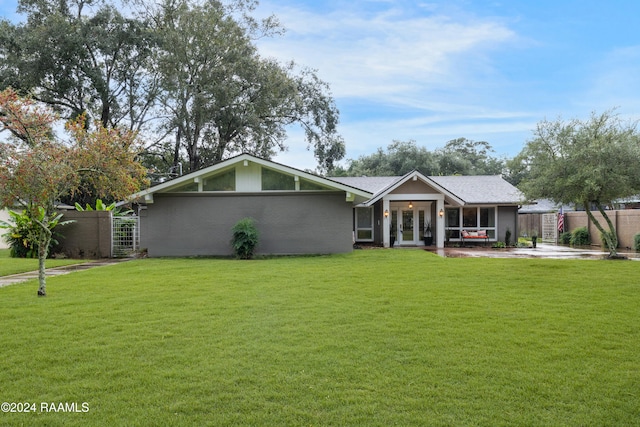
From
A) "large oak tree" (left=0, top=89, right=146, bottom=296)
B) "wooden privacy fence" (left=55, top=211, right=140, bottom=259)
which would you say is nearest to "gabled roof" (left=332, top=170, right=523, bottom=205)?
"wooden privacy fence" (left=55, top=211, right=140, bottom=259)

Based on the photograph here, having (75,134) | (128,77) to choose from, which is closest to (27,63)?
(128,77)

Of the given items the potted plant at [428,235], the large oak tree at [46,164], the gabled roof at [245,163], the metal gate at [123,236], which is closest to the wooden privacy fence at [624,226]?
the potted plant at [428,235]

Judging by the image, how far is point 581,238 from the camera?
77.5 ft

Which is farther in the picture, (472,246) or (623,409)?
(472,246)

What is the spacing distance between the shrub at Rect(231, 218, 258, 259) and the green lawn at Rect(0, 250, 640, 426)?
6451 millimetres

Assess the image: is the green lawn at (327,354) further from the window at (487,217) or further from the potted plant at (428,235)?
the window at (487,217)

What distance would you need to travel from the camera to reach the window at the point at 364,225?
74.9ft

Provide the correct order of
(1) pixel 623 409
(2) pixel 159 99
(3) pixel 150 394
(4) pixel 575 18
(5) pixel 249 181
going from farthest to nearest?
(2) pixel 159 99
(5) pixel 249 181
(4) pixel 575 18
(3) pixel 150 394
(1) pixel 623 409

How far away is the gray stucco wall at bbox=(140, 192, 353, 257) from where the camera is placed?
56.2 feet

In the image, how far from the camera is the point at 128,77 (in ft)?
A: 90.7

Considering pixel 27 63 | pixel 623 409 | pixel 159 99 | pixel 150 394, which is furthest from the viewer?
pixel 159 99

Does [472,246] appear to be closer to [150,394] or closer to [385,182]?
[385,182]

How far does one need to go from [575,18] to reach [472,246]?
11.4m

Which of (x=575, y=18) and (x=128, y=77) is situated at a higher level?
(x=128, y=77)
